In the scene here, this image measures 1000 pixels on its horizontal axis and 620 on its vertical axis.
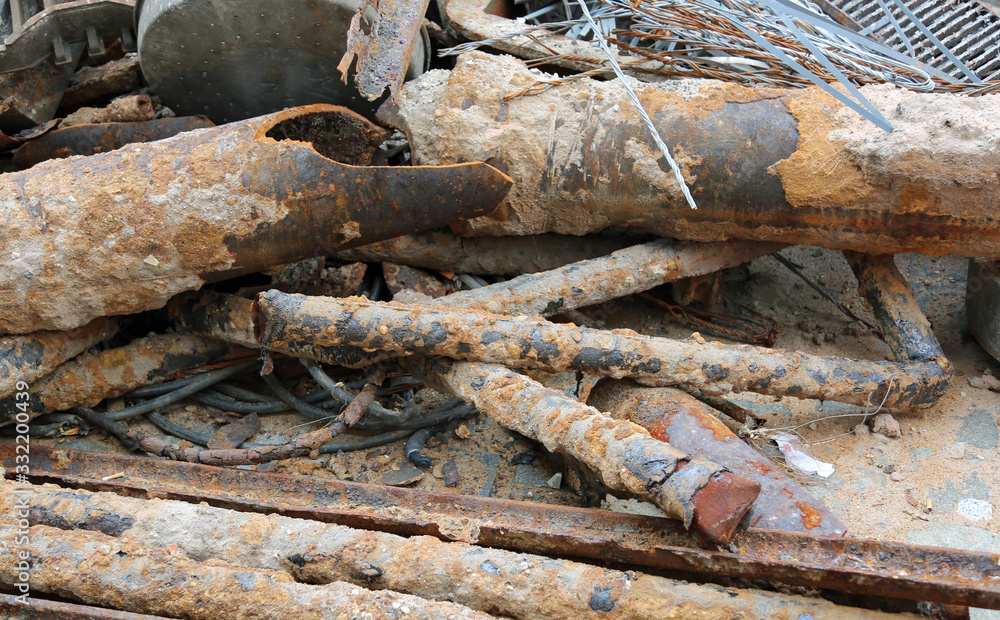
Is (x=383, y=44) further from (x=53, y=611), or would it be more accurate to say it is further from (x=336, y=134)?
(x=53, y=611)

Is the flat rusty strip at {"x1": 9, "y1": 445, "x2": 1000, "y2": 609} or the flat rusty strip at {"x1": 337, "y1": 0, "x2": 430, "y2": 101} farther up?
the flat rusty strip at {"x1": 337, "y1": 0, "x2": 430, "y2": 101}

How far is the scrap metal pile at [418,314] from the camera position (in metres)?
1.89

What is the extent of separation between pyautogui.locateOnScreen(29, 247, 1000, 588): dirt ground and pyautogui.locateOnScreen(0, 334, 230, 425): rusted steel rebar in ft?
0.58

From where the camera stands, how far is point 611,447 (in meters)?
2.04

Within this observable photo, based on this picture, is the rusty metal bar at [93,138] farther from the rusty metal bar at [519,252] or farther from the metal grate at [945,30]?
the metal grate at [945,30]

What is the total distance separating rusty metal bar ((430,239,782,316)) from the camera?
9.43 feet

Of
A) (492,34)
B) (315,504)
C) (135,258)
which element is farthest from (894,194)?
(135,258)

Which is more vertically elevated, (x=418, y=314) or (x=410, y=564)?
(x=418, y=314)

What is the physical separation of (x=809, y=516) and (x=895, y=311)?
50.4 inches

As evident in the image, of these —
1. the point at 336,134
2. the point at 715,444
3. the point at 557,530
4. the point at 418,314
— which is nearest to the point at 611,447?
the point at 557,530

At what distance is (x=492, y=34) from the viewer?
142 inches

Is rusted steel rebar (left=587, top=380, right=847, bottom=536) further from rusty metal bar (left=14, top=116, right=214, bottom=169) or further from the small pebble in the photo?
rusty metal bar (left=14, top=116, right=214, bottom=169)

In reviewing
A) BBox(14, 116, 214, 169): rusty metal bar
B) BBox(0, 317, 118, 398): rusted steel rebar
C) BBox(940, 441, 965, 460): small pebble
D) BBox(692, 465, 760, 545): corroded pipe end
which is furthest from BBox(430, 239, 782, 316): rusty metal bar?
BBox(14, 116, 214, 169): rusty metal bar

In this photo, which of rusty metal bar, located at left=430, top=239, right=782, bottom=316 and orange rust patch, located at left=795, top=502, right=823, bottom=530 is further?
rusty metal bar, located at left=430, top=239, right=782, bottom=316
